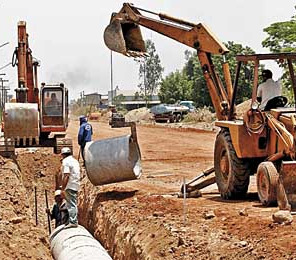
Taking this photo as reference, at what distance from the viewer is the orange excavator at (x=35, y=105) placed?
70.8 ft

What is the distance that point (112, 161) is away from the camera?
14102mm

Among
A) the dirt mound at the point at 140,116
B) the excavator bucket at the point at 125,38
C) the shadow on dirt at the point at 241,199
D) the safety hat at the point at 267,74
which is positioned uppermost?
the excavator bucket at the point at 125,38

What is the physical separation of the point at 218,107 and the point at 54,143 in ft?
36.8

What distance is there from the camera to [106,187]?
15297mm

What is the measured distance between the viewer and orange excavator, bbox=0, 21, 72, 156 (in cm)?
2158

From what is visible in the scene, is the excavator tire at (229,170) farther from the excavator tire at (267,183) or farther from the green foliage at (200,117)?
the green foliage at (200,117)

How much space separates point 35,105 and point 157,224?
1154cm

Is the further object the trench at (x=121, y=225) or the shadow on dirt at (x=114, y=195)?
the shadow on dirt at (x=114, y=195)

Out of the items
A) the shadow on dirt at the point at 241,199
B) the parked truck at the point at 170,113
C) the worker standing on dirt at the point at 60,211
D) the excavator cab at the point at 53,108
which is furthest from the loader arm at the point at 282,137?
the parked truck at the point at 170,113

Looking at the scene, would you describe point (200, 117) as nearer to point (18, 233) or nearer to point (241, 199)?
point (241, 199)

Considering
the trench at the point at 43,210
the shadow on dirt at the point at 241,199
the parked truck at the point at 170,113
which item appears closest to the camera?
the trench at the point at 43,210

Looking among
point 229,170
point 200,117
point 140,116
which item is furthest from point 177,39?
point 140,116

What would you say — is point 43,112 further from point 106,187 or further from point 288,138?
point 288,138

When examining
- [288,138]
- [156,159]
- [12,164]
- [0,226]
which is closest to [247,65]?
[288,138]
